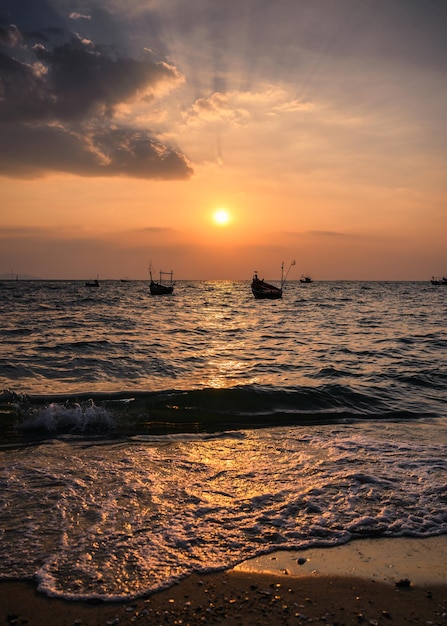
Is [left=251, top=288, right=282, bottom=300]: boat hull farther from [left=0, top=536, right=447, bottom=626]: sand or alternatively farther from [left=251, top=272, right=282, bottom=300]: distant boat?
[left=0, top=536, right=447, bottom=626]: sand

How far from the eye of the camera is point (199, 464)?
8.16 metres

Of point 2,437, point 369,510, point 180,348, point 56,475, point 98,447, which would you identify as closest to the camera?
point 369,510

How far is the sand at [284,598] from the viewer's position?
3967 millimetres

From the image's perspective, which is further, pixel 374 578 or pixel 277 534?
pixel 277 534

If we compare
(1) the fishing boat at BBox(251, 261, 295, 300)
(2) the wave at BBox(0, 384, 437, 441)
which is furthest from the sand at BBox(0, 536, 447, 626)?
(1) the fishing boat at BBox(251, 261, 295, 300)

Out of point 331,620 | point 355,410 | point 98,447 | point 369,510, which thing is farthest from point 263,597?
point 355,410

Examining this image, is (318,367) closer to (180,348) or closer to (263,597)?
(180,348)

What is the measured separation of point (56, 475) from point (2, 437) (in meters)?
3.24

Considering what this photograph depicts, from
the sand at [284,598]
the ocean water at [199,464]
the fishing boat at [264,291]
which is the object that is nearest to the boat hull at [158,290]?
the fishing boat at [264,291]

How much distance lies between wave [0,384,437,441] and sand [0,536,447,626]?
618 centimetres

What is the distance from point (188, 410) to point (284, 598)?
27.9 ft

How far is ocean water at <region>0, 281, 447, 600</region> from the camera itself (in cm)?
519

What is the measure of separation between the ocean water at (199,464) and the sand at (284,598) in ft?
0.69

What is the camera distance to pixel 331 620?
397cm
